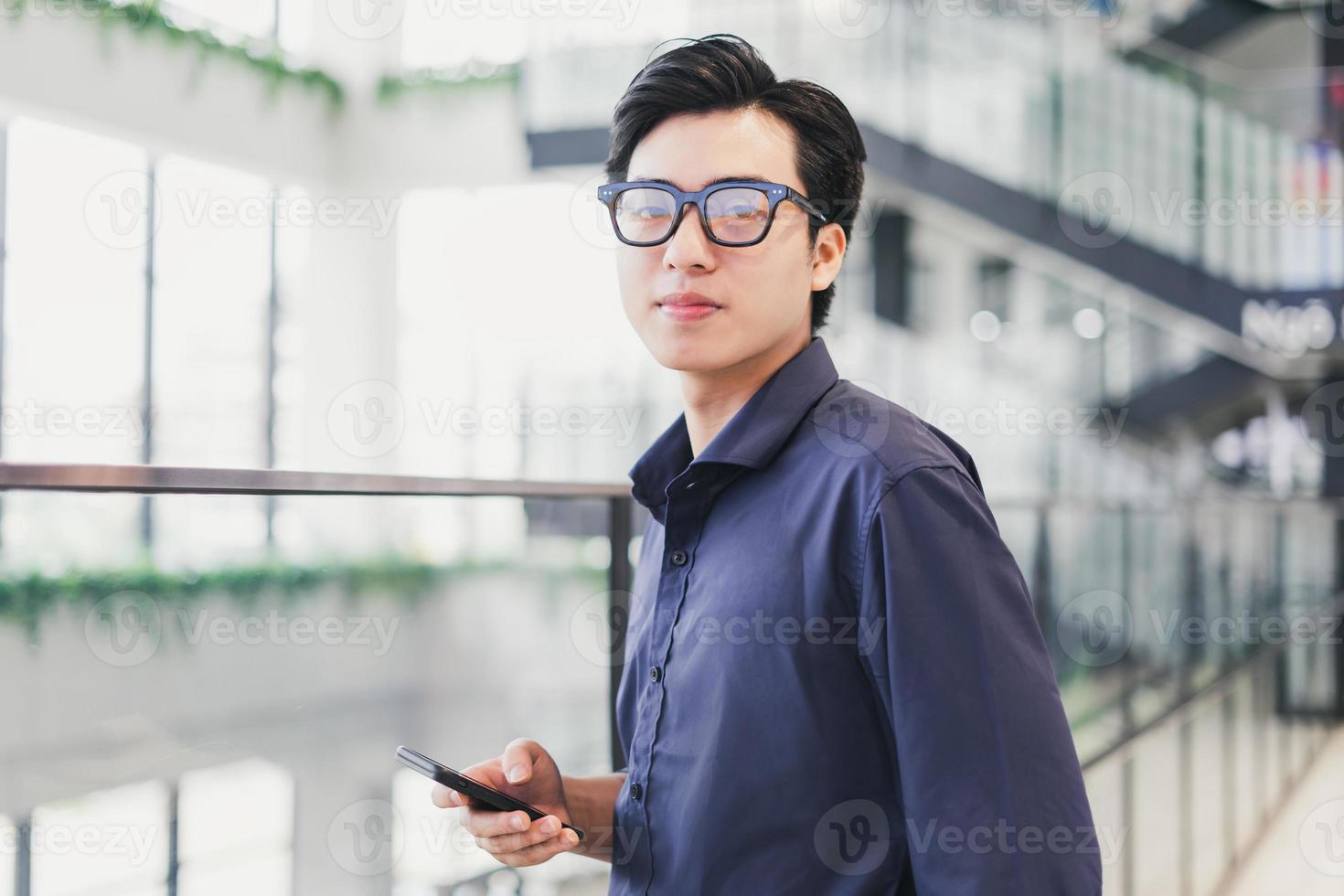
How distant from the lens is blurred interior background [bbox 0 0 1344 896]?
123 cm

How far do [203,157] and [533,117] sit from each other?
3042 mm

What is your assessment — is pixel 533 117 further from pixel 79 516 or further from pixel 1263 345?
pixel 79 516

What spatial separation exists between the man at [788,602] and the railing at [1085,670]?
0.96 feet

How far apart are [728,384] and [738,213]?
0.17 m

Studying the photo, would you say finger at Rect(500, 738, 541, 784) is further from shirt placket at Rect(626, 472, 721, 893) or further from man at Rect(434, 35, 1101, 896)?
shirt placket at Rect(626, 472, 721, 893)

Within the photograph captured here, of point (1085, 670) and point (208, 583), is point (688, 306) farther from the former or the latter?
point (1085, 670)

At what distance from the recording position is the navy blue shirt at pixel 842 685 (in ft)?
2.84

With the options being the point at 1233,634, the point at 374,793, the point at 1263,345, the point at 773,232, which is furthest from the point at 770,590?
the point at 1263,345

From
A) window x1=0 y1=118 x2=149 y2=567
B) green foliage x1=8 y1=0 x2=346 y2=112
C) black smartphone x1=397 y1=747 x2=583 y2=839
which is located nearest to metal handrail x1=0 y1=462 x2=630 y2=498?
black smartphone x1=397 y1=747 x2=583 y2=839

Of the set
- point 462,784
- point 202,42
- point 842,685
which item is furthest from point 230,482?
point 202,42

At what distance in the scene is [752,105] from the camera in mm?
1096

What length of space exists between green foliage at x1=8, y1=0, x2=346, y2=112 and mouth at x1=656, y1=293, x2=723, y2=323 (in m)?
8.20

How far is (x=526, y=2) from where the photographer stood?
7.53 m

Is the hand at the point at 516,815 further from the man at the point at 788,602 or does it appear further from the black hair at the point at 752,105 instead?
the black hair at the point at 752,105
